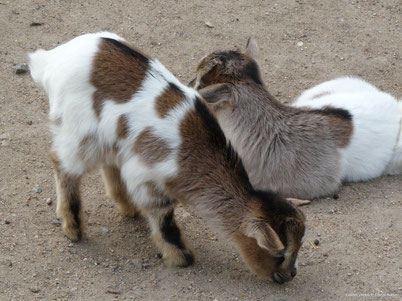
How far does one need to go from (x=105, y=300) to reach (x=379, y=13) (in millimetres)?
7058

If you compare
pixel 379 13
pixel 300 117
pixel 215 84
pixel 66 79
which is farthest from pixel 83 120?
pixel 379 13

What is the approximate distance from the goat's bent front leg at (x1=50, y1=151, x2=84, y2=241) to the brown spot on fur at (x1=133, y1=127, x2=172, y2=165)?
2.75 ft

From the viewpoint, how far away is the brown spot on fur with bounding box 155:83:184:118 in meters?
5.50

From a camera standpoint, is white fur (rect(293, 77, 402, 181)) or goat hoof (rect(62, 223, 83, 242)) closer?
goat hoof (rect(62, 223, 83, 242))

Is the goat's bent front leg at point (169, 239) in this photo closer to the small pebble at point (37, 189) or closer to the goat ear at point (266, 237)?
the goat ear at point (266, 237)

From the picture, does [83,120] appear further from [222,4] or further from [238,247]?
[222,4]

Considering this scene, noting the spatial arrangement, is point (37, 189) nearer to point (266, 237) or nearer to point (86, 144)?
point (86, 144)

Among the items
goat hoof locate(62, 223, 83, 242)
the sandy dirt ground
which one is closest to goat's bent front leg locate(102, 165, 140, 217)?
the sandy dirt ground

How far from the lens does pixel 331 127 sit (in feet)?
23.3

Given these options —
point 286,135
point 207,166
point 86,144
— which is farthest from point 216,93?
point 86,144

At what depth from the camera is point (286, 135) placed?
23.0 ft

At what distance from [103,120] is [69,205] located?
1.02 metres

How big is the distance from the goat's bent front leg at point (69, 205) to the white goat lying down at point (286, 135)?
1743 mm

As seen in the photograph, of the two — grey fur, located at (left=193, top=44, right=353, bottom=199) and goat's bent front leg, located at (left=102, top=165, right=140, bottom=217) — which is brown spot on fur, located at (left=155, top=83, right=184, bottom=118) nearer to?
goat's bent front leg, located at (left=102, top=165, right=140, bottom=217)
